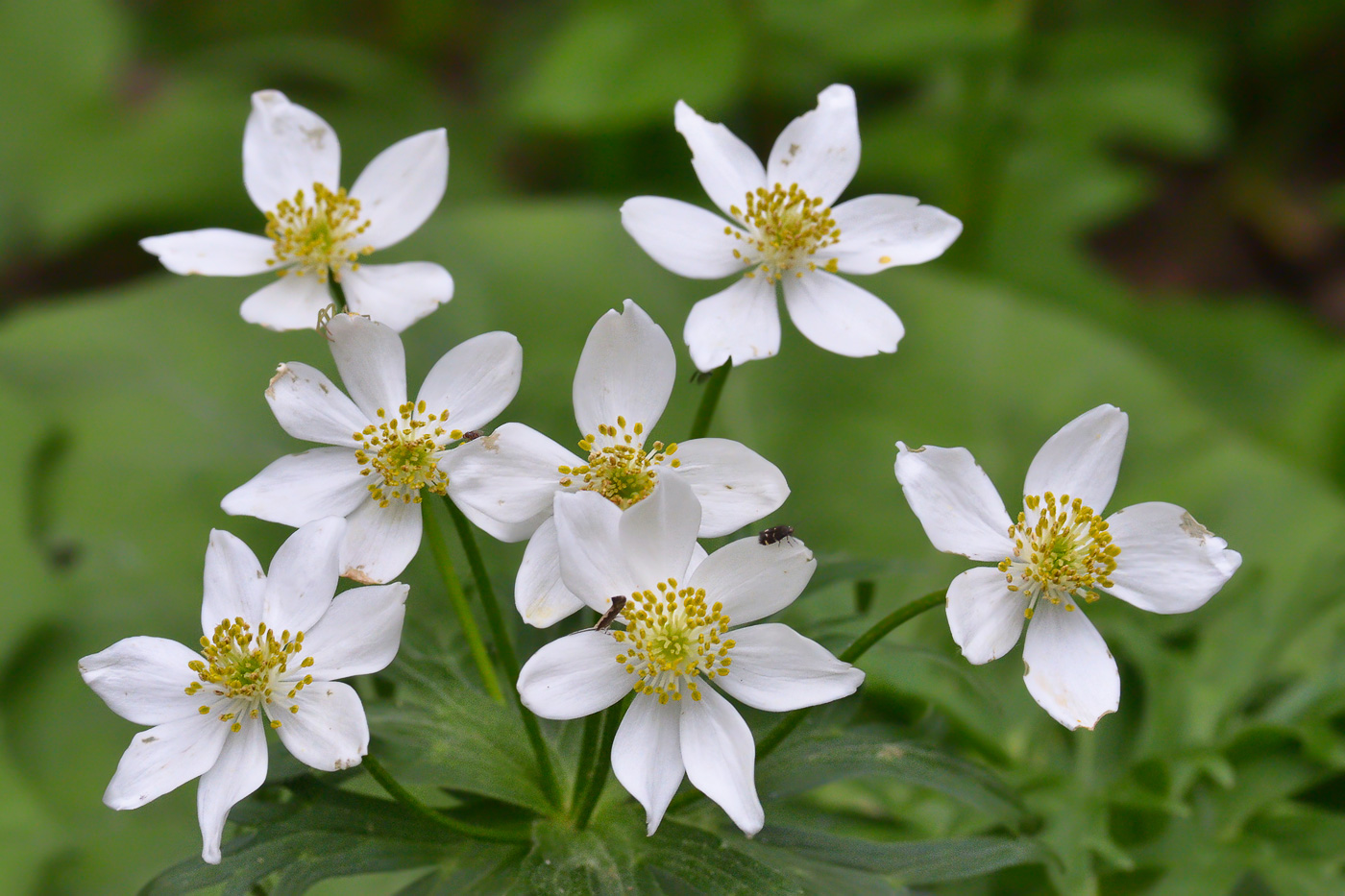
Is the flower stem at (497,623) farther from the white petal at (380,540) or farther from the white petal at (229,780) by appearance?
the white petal at (229,780)

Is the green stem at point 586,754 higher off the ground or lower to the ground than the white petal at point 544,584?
lower

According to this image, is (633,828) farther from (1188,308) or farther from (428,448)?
(1188,308)

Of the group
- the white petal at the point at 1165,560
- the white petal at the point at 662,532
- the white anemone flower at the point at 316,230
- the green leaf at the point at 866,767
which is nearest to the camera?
the white petal at the point at 662,532

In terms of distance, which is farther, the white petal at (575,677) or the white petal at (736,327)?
the white petal at (736,327)

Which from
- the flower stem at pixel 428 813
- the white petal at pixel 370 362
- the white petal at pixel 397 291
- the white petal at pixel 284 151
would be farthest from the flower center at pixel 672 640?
the white petal at pixel 284 151

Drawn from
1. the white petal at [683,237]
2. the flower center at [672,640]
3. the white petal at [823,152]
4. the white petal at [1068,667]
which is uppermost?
the white petal at [823,152]

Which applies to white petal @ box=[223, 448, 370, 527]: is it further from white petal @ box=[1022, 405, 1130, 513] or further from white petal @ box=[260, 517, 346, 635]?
white petal @ box=[1022, 405, 1130, 513]
